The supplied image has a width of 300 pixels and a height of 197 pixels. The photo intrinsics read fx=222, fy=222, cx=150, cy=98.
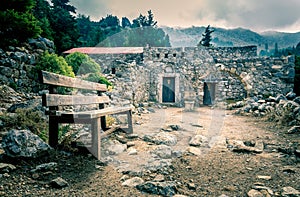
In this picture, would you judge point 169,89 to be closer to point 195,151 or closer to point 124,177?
point 195,151

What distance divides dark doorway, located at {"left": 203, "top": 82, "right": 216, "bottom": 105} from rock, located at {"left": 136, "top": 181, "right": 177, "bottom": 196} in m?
11.8

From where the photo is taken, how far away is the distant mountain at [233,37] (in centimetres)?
2961

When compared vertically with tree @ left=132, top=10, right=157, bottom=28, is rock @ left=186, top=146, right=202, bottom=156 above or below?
below

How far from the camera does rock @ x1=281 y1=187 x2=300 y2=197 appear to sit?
7.17 ft

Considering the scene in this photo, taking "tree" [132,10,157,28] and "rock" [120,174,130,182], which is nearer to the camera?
"rock" [120,174,130,182]

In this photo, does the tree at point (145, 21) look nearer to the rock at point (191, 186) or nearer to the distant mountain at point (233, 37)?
the distant mountain at point (233, 37)

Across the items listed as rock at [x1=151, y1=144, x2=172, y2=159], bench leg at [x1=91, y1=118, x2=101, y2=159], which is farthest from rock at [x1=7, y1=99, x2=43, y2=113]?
rock at [x1=151, y1=144, x2=172, y2=159]

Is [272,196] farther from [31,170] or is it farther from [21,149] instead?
[21,149]

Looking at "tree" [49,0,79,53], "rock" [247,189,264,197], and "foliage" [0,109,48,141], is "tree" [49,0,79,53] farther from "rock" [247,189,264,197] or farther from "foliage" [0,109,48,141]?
"rock" [247,189,264,197]

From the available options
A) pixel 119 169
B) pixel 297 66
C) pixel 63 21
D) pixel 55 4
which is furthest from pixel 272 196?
pixel 55 4

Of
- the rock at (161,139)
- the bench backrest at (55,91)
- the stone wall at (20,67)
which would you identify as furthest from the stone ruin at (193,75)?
the bench backrest at (55,91)

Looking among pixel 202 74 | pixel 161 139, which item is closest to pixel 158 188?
pixel 161 139

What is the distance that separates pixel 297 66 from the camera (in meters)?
13.7

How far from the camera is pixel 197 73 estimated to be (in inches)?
537
